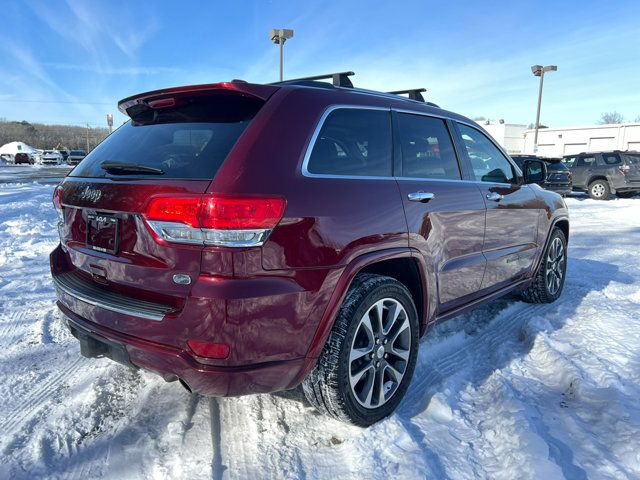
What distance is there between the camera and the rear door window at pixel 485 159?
364 cm

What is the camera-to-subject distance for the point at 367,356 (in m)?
2.58

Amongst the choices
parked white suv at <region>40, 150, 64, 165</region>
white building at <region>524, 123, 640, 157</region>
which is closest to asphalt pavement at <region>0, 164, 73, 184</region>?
parked white suv at <region>40, 150, 64, 165</region>

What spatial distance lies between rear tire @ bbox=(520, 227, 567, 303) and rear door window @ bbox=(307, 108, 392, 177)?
8.56ft

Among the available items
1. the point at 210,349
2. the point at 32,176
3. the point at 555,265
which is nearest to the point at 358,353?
the point at 210,349

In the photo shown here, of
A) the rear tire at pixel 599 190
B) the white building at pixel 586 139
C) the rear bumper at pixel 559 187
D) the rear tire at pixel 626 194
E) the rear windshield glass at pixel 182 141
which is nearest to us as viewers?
the rear windshield glass at pixel 182 141

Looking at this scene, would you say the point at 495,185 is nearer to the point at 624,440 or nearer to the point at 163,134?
the point at 624,440

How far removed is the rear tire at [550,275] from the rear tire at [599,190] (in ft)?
45.9

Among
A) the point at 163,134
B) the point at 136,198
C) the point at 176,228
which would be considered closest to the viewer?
the point at 176,228

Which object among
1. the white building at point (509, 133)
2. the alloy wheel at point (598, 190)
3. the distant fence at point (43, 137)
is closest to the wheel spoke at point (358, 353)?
the alloy wheel at point (598, 190)

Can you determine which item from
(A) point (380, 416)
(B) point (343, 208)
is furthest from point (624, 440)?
(B) point (343, 208)

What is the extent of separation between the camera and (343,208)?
2301 millimetres

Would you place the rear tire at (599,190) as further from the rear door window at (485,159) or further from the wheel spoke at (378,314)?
the wheel spoke at (378,314)

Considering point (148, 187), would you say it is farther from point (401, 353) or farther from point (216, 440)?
point (401, 353)

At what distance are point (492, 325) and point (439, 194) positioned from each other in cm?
168
